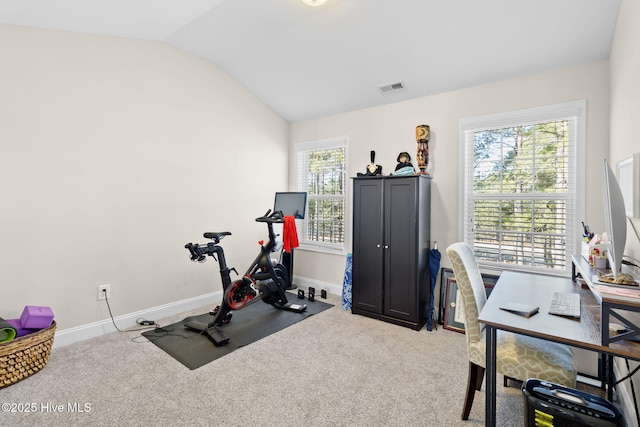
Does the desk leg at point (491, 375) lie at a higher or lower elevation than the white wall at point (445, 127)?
lower

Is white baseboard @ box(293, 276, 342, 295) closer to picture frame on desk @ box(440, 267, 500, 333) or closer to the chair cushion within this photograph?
picture frame on desk @ box(440, 267, 500, 333)

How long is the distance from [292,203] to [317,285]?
4.12 feet

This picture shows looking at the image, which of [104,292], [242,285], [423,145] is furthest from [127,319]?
[423,145]

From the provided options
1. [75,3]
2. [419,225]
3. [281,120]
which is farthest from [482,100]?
[75,3]

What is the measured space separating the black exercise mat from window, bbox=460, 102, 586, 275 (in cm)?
201

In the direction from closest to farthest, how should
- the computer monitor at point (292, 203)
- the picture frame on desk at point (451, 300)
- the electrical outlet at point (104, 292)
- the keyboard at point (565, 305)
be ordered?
1. the keyboard at point (565, 305)
2. the electrical outlet at point (104, 292)
3. the picture frame on desk at point (451, 300)
4. the computer monitor at point (292, 203)

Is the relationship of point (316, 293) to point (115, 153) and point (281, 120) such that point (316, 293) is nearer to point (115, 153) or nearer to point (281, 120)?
point (281, 120)

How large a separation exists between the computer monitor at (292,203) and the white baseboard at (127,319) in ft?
4.36

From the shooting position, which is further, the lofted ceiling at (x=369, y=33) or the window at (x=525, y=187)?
the window at (x=525, y=187)

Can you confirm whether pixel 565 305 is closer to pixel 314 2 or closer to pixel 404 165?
pixel 404 165

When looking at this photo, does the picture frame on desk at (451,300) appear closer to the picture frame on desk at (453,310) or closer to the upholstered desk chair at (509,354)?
the picture frame on desk at (453,310)

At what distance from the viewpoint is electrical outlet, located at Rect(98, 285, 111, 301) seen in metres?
3.03

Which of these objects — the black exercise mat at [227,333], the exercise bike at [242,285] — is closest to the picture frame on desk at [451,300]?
the black exercise mat at [227,333]

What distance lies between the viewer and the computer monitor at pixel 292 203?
4.05m
